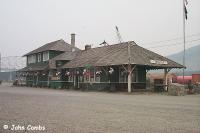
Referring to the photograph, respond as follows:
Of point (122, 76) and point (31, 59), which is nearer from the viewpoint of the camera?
point (122, 76)

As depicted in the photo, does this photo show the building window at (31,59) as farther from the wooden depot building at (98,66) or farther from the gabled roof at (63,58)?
the gabled roof at (63,58)

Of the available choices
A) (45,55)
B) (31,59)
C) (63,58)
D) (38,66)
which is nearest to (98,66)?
(63,58)

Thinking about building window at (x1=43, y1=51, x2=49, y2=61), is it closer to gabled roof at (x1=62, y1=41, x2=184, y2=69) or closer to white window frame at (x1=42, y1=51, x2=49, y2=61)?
white window frame at (x1=42, y1=51, x2=49, y2=61)

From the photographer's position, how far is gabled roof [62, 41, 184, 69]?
31.5m

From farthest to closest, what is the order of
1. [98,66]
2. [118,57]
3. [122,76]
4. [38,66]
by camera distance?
[38,66] → [122,76] → [98,66] → [118,57]

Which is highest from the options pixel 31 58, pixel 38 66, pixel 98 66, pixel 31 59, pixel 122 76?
pixel 31 58

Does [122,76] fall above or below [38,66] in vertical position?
below

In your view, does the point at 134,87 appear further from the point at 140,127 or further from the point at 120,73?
the point at 140,127

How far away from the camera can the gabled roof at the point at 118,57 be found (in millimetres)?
31484

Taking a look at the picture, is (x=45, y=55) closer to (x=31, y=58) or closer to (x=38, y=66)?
(x=38, y=66)

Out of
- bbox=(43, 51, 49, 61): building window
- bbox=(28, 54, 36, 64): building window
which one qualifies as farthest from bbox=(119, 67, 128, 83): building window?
bbox=(28, 54, 36, 64): building window

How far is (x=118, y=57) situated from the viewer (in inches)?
1277

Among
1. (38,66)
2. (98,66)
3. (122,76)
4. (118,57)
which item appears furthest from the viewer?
(38,66)

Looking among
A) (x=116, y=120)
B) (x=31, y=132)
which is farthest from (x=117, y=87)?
(x=31, y=132)
